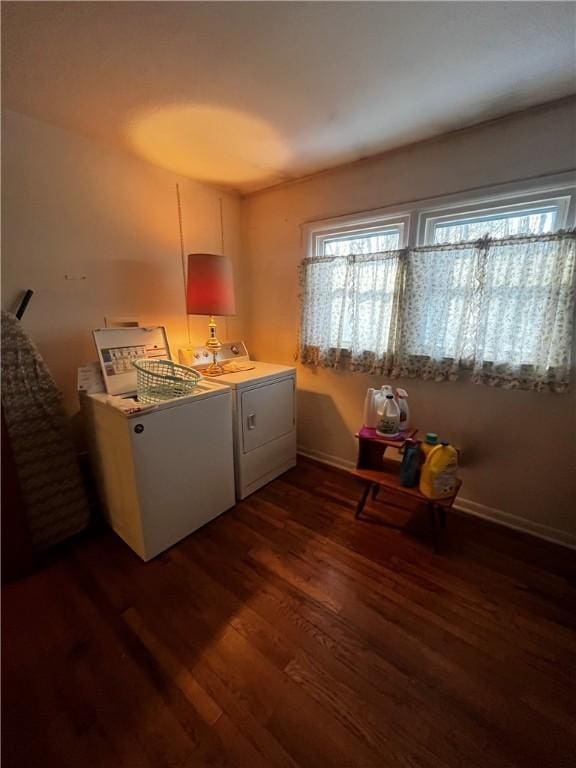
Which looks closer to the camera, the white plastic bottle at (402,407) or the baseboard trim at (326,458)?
the white plastic bottle at (402,407)

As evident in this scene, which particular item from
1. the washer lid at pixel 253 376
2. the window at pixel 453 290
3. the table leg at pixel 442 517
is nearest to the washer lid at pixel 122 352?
the washer lid at pixel 253 376

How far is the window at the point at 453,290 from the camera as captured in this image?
1.58 meters

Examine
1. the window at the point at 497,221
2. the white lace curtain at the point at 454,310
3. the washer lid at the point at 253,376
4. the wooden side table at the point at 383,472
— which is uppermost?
the window at the point at 497,221

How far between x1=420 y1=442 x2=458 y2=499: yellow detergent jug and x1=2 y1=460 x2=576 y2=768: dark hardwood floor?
35cm

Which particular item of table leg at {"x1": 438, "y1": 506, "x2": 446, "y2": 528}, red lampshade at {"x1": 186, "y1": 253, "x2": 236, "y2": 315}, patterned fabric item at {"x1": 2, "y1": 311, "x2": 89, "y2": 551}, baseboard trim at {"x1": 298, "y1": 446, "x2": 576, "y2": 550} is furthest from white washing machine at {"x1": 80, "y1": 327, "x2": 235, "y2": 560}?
baseboard trim at {"x1": 298, "y1": 446, "x2": 576, "y2": 550}

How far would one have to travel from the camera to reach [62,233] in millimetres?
1769

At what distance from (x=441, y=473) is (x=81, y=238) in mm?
2523

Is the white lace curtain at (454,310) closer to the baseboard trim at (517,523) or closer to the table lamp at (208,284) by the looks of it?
the table lamp at (208,284)

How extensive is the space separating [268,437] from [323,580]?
3.29ft

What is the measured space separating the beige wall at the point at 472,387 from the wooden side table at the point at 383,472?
337 mm

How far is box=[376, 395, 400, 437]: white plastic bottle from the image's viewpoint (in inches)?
71.9

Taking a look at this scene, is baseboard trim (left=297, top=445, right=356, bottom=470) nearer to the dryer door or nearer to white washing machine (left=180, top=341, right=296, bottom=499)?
white washing machine (left=180, top=341, right=296, bottom=499)

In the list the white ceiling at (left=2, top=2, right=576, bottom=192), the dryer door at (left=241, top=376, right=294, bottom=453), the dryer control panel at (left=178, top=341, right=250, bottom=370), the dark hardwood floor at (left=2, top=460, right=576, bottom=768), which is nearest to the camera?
the dark hardwood floor at (left=2, top=460, right=576, bottom=768)

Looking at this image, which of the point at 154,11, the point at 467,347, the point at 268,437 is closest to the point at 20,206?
the point at 154,11
